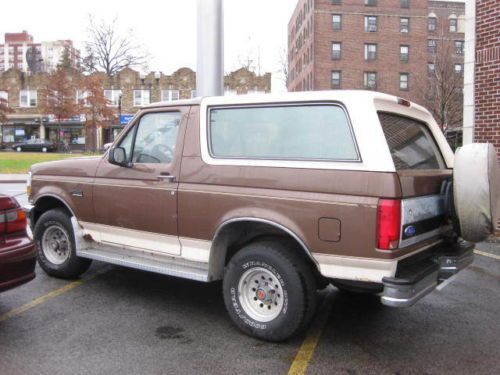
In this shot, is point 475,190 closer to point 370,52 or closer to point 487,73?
point 487,73

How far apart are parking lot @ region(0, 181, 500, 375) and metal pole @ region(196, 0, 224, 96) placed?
4037 mm

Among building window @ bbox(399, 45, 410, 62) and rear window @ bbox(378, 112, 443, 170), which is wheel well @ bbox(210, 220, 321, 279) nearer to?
rear window @ bbox(378, 112, 443, 170)

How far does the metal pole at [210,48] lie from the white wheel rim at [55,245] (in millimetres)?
3874

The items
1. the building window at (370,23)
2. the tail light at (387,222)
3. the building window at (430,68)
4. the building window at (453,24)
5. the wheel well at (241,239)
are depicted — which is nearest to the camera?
the tail light at (387,222)

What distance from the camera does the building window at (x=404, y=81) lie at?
2061 inches

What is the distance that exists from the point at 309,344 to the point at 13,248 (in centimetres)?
264

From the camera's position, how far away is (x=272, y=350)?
412 cm

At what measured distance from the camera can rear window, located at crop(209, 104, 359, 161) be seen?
4.01m

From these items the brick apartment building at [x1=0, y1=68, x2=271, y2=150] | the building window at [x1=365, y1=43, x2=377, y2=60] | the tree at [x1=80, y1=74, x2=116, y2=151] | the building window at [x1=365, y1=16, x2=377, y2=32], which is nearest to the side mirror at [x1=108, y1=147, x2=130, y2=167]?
the tree at [x1=80, y1=74, x2=116, y2=151]

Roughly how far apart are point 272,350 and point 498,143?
21.2 feet

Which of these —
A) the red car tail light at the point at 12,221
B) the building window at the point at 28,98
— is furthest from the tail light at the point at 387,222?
the building window at the point at 28,98

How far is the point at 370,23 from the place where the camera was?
174 ft

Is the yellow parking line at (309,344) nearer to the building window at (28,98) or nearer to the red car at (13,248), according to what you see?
the red car at (13,248)

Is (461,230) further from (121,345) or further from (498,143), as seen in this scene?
(498,143)
